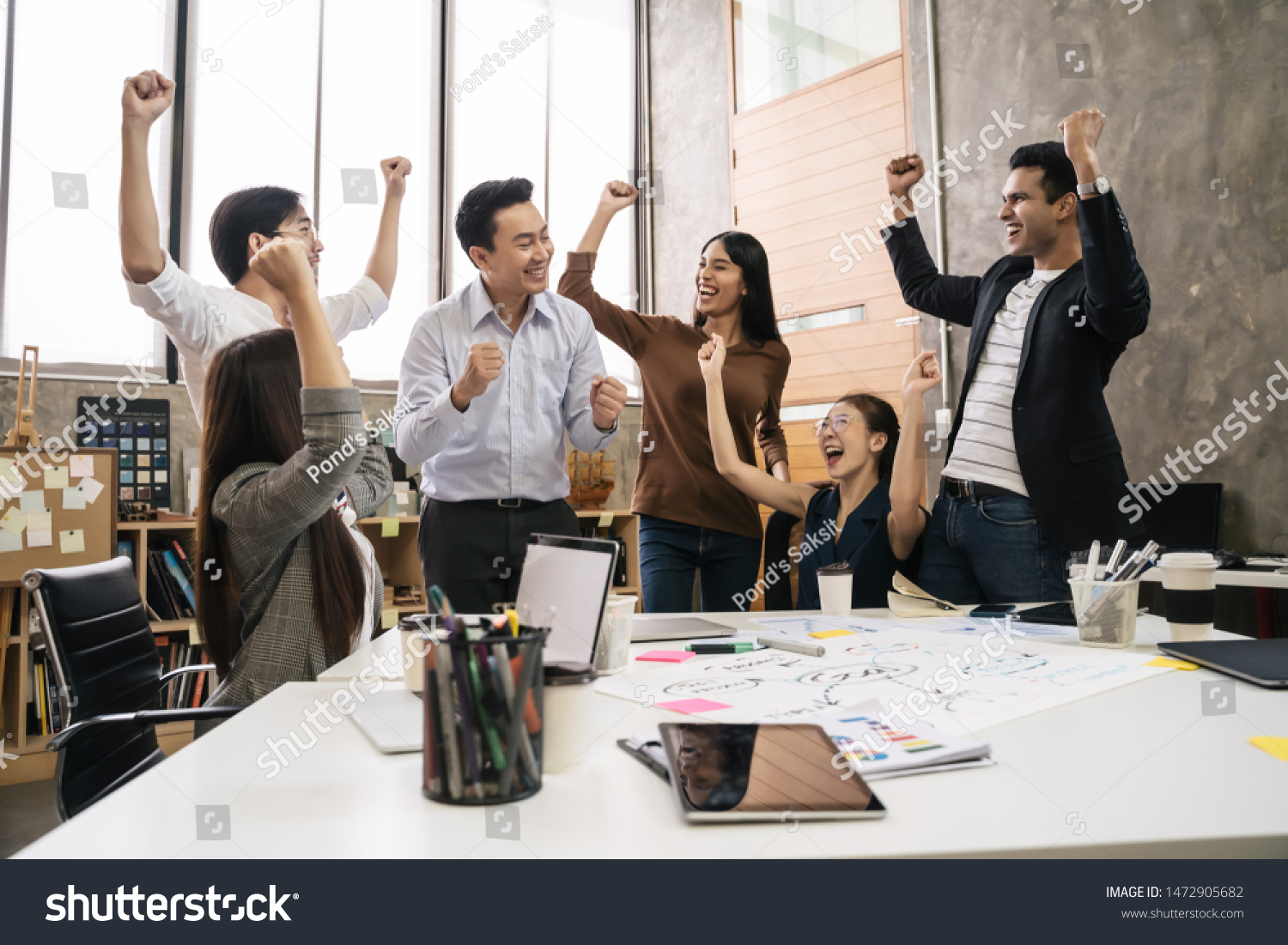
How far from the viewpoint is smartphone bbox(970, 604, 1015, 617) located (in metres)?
1.66

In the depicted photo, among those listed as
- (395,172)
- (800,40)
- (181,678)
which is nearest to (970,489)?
(395,172)

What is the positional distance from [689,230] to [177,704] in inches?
135

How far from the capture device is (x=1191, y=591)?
1.37m

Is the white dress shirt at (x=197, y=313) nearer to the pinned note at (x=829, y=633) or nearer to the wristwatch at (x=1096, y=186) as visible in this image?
the pinned note at (x=829, y=633)

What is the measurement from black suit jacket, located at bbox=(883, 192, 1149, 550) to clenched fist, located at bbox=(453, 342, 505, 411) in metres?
1.13

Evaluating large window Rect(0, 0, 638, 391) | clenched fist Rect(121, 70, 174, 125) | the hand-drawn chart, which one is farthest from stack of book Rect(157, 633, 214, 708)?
the hand-drawn chart

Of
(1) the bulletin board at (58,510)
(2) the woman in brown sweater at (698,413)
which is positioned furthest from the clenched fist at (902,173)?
(1) the bulletin board at (58,510)

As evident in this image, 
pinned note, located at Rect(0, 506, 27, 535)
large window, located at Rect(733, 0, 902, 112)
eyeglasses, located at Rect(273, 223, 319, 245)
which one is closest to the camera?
eyeglasses, located at Rect(273, 223, 319, 245)

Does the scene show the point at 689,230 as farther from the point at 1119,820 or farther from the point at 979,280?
the point at 1119,820

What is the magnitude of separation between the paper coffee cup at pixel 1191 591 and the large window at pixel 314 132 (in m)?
3.58

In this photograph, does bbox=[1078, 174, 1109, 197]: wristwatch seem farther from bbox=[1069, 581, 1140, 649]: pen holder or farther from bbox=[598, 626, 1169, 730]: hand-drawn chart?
bbox=[598, 626, 1169, 730]: hand-drawn chart

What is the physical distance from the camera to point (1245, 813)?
2.16 feet

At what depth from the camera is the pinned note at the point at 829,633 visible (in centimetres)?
146
